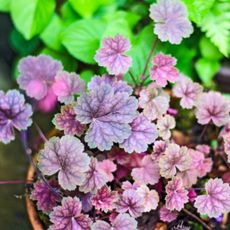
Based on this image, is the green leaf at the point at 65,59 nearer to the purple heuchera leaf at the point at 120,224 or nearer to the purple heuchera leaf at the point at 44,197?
the purple heuchera leaf at the point at 44,197

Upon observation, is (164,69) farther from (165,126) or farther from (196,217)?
(196,217)

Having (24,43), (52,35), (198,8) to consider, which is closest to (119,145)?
(198,8)

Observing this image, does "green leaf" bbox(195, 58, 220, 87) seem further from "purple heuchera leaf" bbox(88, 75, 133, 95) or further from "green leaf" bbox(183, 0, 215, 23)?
"purple heuchera leaf" bbox(88, 75, 133, 95)

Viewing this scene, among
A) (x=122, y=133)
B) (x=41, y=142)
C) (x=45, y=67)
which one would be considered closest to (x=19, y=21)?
(x=45, y=67)

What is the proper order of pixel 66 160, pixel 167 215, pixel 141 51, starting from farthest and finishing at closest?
pixel 141 51 → pixel 167 215 → pixel 66 160

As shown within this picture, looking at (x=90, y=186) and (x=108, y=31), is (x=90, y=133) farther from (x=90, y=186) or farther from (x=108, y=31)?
(x=108, y=31)

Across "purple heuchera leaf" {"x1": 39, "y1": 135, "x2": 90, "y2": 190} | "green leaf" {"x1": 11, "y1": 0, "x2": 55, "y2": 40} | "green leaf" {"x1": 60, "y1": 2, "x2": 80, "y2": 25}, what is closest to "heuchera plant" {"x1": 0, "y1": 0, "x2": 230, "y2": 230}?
"purple heuchera leaf" {"x1": 39, "y1": 135, "x2": 90, "y2": 190}
